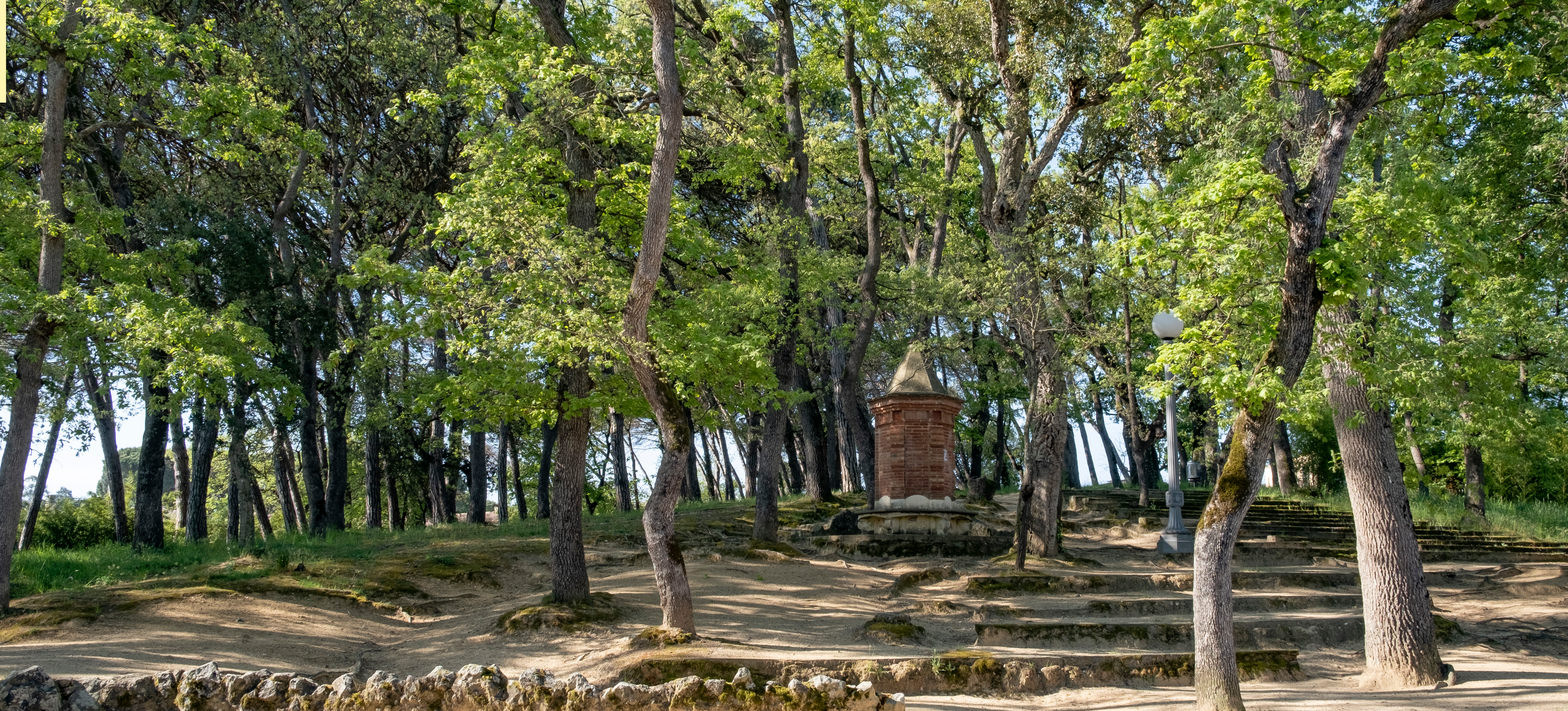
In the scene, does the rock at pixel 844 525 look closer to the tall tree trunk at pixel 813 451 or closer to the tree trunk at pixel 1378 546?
the tall tree trunk at pixel 813 451

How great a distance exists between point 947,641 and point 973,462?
2262 centimetres

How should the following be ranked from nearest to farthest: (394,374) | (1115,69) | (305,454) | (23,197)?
1. (23,197)
2. (1115,69)
3. (305,454)
4. (394,374)

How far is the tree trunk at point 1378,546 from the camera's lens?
9.07 m

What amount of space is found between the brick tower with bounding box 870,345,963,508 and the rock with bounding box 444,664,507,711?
12.8 meters

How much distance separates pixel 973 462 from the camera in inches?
1308

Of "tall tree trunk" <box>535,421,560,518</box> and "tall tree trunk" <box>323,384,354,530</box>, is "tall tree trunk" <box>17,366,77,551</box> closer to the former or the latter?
"tall tree trunk" <box>323,384,354,530</box>

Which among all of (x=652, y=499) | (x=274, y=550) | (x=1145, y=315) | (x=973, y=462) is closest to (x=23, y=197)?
(x=274, y=550)

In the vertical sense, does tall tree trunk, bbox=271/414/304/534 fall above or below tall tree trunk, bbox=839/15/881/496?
below

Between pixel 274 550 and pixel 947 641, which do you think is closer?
pixel 947 641

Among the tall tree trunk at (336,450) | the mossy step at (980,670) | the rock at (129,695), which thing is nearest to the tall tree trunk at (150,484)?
the tall tree trunk at (336,450)

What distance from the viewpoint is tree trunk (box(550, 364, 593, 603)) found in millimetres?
11930

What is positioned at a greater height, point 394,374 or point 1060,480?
point 394,374

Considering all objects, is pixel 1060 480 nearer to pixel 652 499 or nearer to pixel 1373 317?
pixel 1373 317

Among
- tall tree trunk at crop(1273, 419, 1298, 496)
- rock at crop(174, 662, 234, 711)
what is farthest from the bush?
tall tree trunk at crop(1273, 419, 1298, 496)
